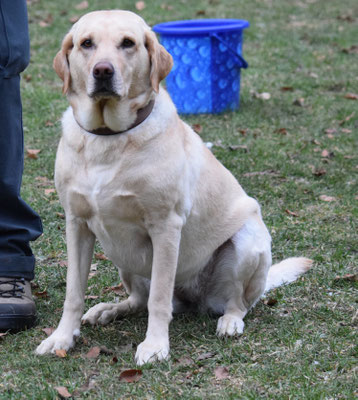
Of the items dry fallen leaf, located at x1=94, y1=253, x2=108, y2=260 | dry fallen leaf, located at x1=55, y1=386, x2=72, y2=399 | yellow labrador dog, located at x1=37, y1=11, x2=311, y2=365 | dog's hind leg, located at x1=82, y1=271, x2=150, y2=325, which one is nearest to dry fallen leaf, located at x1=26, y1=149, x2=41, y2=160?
dry fallen leaf, located at x1=94, y1=253, x2=108, y2=260

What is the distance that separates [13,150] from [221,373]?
136 cm

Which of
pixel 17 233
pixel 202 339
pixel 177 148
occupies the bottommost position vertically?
pixel 202 339

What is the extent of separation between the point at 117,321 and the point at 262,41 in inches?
251

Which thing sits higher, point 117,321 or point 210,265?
point 210,265

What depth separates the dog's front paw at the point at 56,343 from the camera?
2.71 metres

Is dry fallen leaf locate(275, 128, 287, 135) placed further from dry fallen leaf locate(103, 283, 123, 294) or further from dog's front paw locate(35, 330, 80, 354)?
dog's front paw locate(35, 330, 80, 354)

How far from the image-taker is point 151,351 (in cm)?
263

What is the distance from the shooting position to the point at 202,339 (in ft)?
9.39

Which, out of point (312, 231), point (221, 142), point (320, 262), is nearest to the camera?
point (320, 262)

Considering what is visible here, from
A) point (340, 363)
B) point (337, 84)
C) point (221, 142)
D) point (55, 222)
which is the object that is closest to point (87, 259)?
point (340, 363)

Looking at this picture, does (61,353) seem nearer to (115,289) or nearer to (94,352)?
(94,352)

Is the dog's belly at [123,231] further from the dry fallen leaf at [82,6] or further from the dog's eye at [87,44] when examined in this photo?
the dry fallen leaf at [82,6]

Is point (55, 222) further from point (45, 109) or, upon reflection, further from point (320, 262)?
point (45, 109)

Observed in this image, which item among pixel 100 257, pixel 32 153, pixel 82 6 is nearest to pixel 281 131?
→ pixel 32 153
